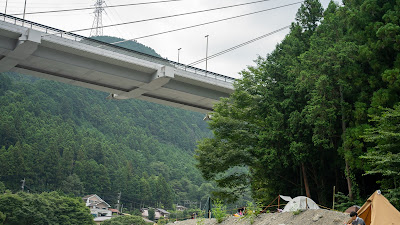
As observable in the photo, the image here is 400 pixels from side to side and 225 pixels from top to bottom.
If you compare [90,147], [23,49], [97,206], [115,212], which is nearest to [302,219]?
[23,49]

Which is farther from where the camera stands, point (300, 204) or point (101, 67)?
point (101, 67)

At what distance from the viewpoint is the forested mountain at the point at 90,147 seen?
7844cm

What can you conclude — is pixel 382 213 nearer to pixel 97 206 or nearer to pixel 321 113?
pixel 321 113

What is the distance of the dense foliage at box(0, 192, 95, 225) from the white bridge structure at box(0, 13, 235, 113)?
2672 centimetres

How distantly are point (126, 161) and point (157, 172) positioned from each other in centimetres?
1158

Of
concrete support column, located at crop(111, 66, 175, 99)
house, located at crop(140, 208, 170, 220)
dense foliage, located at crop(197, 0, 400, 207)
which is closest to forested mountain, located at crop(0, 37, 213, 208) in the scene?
house, located at crop(140, 208, 170, 220)

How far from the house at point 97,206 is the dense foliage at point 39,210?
20.9m

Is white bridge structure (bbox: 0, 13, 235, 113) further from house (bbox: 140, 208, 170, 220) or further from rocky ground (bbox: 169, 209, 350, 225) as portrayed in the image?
house (bbox: 140, 208, 170, 220)

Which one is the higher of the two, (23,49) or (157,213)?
(23,49)

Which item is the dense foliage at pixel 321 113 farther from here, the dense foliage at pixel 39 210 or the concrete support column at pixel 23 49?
the dense foliage at pixel 39 210

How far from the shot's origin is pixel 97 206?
83000mm

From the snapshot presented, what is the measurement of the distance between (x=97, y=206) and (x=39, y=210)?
31.1m

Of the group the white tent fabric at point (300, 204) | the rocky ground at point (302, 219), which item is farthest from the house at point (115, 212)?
the white tent fabric at point (300, 204)

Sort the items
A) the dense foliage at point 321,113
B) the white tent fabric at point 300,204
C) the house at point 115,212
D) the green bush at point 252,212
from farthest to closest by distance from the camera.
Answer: the house at point 115,212
the dense foliage at point 321,113
the white tent fabric at point 300,204
the green bush at point 252,212
